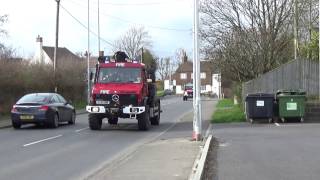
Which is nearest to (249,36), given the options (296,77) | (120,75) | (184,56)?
(296,77)

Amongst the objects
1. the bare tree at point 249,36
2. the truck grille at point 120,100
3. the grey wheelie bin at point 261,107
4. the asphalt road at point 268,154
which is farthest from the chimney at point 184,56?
the asphalt road at point 268,154

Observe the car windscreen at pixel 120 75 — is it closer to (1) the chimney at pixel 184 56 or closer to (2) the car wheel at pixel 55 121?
(2) the car wheel at pixel 55 121

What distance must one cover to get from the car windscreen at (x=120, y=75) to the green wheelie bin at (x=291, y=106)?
23.3ft

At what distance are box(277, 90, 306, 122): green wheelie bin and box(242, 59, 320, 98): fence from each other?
5.67 meters

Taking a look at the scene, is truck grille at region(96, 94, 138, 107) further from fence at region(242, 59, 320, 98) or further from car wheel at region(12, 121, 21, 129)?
fence at region(242, 59, 320, 98)

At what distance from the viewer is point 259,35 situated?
42.8 meters

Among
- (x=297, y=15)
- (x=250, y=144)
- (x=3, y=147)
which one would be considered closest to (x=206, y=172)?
(x=250, y=144)

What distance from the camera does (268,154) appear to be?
14.7 meters

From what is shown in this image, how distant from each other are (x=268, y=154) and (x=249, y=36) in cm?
2896

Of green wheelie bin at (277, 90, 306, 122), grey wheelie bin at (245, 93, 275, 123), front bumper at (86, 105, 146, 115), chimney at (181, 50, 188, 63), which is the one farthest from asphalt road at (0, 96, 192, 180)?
chimney at (181, 50, 188, 63)

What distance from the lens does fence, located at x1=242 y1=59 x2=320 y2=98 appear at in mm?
33031

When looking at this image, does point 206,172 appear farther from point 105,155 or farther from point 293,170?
point 105,155

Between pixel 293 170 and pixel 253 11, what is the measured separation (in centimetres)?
3212

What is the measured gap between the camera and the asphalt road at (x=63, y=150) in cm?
1246
